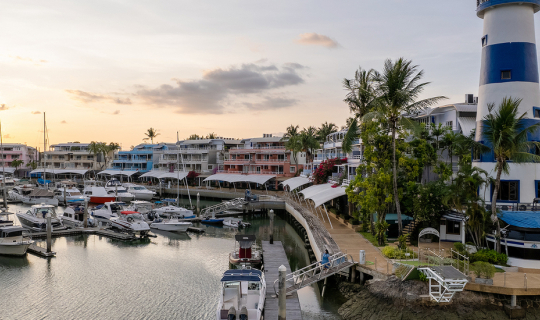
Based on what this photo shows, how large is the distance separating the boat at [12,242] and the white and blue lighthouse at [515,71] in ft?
122

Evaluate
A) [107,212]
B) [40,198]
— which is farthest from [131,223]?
[40,198]

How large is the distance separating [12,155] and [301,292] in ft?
443

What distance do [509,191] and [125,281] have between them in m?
27.6

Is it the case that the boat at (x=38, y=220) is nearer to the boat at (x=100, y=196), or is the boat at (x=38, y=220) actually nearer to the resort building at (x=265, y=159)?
the boat at (x=100, y=196)

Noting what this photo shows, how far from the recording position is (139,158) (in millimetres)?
110250

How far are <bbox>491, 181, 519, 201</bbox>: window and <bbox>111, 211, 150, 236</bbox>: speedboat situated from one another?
34471mm

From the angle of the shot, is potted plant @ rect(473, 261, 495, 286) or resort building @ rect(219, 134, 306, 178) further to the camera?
resort building @ rect(219, 134, 306, 178)

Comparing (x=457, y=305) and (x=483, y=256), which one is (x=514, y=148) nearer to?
(x=483, y=256)

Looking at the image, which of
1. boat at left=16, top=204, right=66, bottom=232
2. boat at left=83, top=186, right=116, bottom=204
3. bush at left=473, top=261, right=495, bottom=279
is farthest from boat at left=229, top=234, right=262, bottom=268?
boat at left=83, top=186, right=116, bottom=204

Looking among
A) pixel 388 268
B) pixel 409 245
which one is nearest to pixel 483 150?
pixel 409 245

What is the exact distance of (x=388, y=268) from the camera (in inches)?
968

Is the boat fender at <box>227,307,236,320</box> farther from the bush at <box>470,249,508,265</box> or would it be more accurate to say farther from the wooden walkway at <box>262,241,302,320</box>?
the bush at <box>470,249,508,265</box>

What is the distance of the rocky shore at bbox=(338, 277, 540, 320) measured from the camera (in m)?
20.8

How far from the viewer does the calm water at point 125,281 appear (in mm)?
24188
